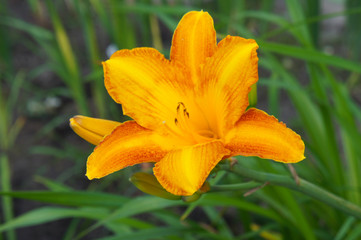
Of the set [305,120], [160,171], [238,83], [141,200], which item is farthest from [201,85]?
[305,120]

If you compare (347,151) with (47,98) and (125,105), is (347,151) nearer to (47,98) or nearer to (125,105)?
(125,105)

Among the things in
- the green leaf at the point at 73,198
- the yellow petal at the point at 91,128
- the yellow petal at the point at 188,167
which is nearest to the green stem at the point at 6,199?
the green leaf at the point at 73,198

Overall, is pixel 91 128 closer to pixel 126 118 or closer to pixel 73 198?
pixel 73 198

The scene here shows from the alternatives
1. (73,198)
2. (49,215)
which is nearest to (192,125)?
(73,198)

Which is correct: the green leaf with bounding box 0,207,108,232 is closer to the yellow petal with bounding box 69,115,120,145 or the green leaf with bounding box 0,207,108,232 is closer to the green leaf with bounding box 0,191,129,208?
the green leaf with bounding box 0,191,129,208

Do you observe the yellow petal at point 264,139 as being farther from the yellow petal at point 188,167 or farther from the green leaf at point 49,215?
the green leaf at point 49,215
